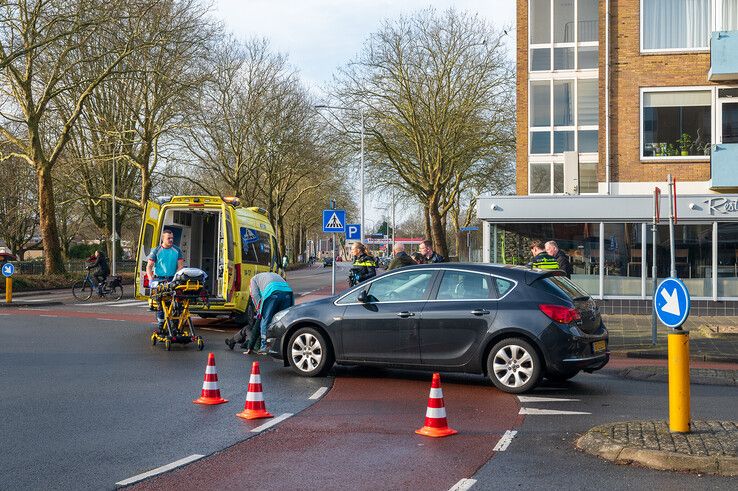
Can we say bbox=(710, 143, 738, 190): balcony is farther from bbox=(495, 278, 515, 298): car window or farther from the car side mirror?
the car side mirror

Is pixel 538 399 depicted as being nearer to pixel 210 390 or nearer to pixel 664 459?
pixel 664 459

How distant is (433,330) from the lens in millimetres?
10062

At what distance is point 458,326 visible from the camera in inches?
391

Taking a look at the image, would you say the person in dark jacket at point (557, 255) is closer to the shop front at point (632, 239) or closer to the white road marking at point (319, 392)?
the shop front at point (632, 239)

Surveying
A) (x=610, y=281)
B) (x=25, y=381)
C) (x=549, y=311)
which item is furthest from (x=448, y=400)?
(x=610, y=281)

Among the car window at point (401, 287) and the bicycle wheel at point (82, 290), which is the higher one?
the car window at point (401, 287)

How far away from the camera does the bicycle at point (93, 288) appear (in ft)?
88.7

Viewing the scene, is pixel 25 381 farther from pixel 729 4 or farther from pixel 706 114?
pixel 729 4

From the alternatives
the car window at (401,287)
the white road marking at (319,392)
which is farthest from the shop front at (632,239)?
the white road marking at (319,392)

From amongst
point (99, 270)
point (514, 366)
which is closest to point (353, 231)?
point (99, 270)

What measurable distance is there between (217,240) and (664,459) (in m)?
13.2

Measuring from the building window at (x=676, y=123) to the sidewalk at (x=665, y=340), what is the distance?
5364 millimetres

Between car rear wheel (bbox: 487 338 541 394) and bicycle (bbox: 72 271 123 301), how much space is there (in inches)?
788

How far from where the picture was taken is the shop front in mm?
21938
